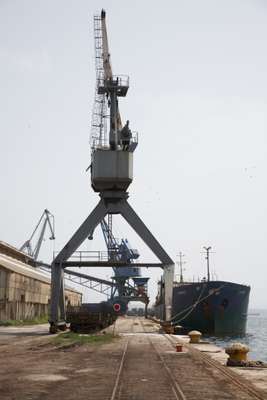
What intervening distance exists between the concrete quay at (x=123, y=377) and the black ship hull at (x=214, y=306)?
3120 centimetres

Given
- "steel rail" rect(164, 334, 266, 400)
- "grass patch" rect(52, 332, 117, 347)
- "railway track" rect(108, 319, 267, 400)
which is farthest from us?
"grass patch" rect(52, 332, 117, 347)

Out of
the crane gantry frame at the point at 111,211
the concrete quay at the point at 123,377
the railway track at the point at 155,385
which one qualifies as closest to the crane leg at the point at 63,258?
the crane gantry frame at the point at 111,211

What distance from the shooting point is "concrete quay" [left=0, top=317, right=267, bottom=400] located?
39.0ft

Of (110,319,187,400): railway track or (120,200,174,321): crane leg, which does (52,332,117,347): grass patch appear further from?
(120,200,174,321): crane leg

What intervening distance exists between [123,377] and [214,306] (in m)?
40.6

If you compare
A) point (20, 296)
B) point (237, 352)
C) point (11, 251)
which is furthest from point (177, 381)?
point (11, 251)

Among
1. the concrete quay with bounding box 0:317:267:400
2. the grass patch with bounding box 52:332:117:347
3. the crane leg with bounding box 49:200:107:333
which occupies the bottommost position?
the grass patch with bounding box 52:332:117:347

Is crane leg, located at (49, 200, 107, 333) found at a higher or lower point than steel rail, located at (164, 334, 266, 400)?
higher

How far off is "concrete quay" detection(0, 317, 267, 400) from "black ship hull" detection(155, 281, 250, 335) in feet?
102

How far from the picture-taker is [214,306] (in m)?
53.7

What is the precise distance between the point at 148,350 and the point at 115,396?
13110 millimetres

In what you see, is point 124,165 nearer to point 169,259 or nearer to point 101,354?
point 169,259

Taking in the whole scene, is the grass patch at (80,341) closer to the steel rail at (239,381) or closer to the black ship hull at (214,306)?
the steel rail at (239,381)

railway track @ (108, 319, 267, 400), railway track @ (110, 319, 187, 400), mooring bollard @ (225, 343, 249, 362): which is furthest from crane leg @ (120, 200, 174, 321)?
railway track @ (110, 319, 187, 400)
